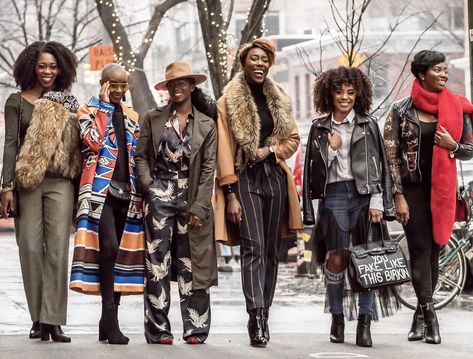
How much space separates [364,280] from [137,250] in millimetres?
1574

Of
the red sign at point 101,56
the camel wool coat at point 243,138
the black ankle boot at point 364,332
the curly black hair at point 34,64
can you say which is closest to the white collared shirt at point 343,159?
the camel wool coat at point 243,138

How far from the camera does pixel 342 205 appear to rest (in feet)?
33.6

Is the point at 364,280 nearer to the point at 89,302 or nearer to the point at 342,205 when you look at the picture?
→ the point at 342,205

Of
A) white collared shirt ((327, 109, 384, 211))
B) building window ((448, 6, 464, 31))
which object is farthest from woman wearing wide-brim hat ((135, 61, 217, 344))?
building window ((448, 6, 464, 31))

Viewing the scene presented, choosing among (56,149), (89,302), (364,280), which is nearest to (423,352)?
(364,280)

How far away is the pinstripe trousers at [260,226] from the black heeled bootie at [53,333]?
128 centimetres

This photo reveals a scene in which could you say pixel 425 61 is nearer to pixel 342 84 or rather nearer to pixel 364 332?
pixel 342 84

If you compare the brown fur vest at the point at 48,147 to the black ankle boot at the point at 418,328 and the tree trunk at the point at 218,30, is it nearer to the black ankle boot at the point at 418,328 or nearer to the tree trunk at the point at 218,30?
the black ankle boot at the point at 418,328

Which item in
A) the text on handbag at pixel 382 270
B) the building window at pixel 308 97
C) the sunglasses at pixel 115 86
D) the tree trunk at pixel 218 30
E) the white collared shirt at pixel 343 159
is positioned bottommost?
the building window at pixel 308 97

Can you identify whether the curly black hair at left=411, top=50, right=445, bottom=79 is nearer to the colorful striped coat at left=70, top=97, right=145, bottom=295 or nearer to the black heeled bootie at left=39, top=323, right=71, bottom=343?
the colorful striped coat at left=70, top=97, right=145, bottom=295

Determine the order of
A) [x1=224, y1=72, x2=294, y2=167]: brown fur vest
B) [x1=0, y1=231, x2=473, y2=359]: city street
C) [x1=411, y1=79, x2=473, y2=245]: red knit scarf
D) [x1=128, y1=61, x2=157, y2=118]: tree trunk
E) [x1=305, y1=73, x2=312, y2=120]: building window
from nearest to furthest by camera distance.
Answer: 1. [x1=0, y1=231, x2=473, y2=359]: city street
2. [x1=224, y1=72, x2=294, y2=167]: brown fur vest
3. [x1=411, y1=79, x2=473, y2=245]: red knit scarf
4. [x1=128, y1=61, x2=157, y2=118]: tree trunk
5. [x1=305, y1=73, x2=312, y2=120]: building window

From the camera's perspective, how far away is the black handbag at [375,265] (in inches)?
397

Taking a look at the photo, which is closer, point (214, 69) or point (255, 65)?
point (255, 65)

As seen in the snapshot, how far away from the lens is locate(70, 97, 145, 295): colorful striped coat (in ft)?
32.9
